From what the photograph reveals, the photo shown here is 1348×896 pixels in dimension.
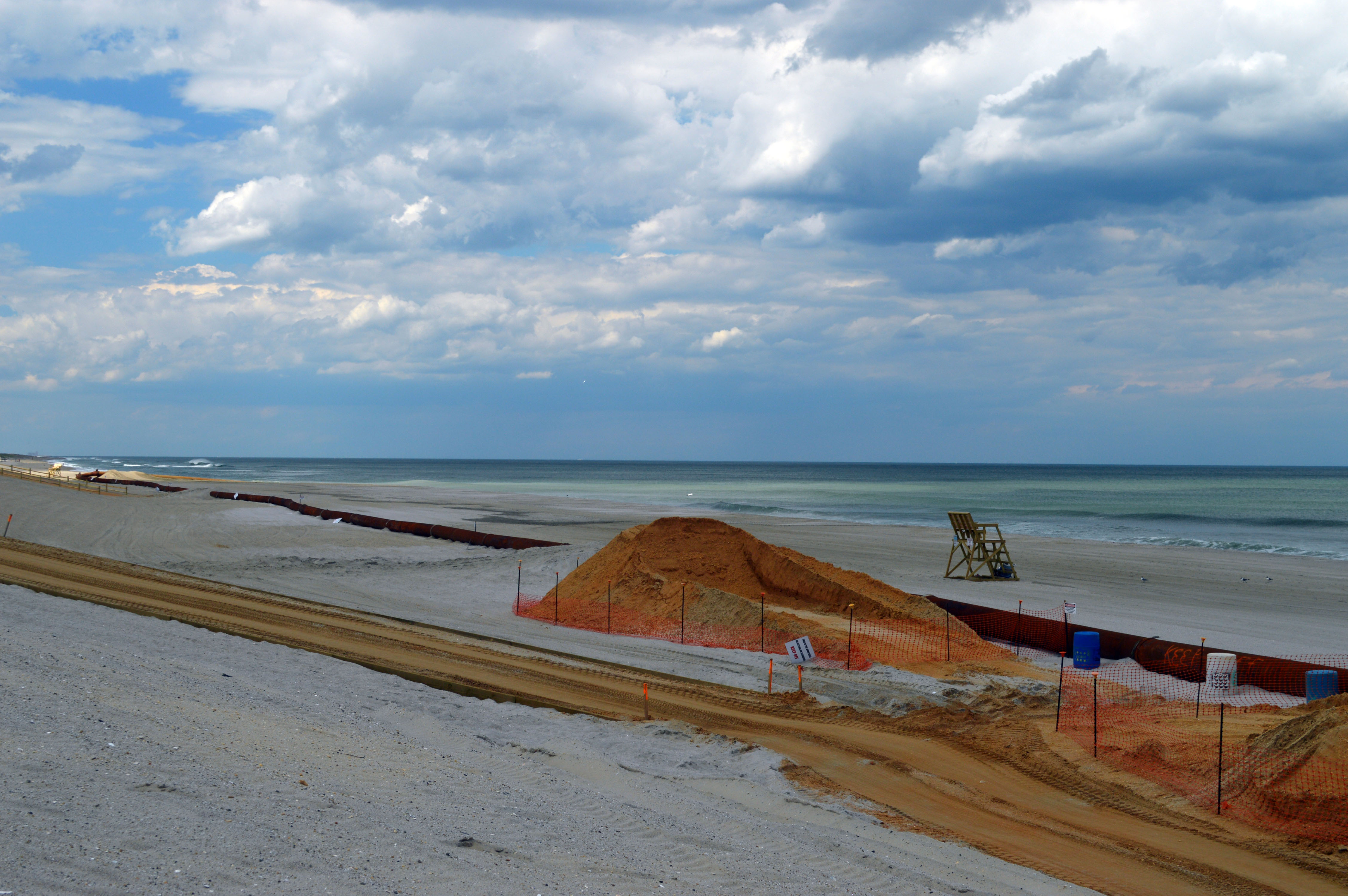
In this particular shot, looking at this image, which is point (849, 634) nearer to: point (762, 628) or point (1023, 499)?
point (762, 628)

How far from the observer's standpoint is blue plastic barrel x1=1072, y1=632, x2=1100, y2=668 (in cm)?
2014

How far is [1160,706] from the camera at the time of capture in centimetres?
1595

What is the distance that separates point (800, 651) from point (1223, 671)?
8223mm

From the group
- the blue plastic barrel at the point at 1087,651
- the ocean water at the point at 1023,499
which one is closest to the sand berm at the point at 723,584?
the blue plastic barrel at the point at 1087,651

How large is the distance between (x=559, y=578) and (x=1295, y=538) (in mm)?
49440

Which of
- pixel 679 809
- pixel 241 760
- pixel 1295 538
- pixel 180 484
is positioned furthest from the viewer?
pixel 180 484

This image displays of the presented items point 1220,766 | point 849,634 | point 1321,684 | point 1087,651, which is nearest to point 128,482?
point 849,634

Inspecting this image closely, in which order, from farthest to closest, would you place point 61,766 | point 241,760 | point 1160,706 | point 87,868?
point 1160,706 < point 241,760 < point 61,766 < point 87,868

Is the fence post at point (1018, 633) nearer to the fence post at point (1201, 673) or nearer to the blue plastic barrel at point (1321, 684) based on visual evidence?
the fence post at point (1201, 673)

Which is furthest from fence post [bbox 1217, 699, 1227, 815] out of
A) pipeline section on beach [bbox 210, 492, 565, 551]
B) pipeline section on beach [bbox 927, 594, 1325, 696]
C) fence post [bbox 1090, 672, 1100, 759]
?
pipeline section on beach [bbox 210, 492, 565, 551]

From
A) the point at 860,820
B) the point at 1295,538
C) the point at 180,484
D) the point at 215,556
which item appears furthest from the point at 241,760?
the point at 180,484

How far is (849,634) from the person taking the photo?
19.2 m

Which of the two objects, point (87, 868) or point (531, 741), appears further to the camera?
point (531, 741)

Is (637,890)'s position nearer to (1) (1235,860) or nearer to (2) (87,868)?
(2) (87,868)
